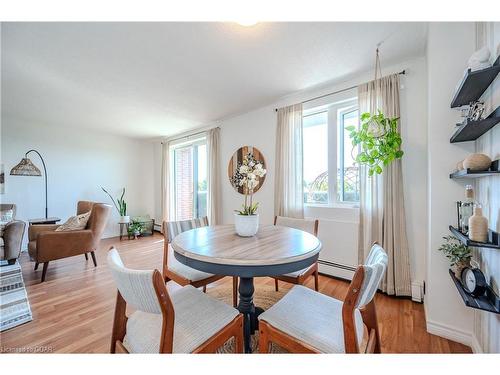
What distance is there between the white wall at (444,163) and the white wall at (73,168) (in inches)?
222

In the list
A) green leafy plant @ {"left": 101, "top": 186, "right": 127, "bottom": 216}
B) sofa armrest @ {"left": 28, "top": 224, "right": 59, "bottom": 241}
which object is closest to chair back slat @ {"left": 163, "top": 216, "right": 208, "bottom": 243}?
sofa armrest @ {"left": 28, "top": 224, "right": 59, "bottom": 241}

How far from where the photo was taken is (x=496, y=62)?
0.98 meters

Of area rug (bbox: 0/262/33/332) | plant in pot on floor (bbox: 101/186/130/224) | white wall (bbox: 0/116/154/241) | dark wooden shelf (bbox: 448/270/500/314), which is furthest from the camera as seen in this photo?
plant in pot on floor (bbox: 101/186/130/224)

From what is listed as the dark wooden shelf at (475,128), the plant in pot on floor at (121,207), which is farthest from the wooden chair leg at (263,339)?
the plant in pot on floor at (121,207)

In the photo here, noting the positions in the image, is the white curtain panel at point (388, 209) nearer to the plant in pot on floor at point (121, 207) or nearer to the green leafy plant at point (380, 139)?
the green leafy plant at point (380, 139)

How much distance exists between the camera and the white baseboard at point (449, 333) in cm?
143

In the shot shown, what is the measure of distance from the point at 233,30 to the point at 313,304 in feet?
6.56

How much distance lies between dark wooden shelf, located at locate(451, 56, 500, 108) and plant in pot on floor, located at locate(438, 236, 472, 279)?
931 mm

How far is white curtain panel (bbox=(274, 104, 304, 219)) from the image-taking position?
2.76 meters

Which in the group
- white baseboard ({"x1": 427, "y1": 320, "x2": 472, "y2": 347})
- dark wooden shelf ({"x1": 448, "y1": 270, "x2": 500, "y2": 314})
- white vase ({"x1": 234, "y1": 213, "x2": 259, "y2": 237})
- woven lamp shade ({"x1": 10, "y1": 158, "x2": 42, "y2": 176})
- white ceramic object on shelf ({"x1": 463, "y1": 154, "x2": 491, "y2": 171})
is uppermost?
woven lamp shade ({"x1": 10, "y1": 158, "x2": 42, "y2": 176})

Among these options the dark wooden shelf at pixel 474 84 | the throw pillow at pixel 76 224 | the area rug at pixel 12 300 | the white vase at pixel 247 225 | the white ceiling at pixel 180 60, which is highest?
the white ceiling at pixel 180 60

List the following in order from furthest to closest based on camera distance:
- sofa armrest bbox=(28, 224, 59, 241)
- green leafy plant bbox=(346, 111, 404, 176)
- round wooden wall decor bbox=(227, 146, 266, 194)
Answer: round wooden wall decor bbox=(227, 146, 266, 194) < sofa armrest bbox=(28, 224, 59, 241) < green leafy plant bbox=(346, 111, 404, 176)

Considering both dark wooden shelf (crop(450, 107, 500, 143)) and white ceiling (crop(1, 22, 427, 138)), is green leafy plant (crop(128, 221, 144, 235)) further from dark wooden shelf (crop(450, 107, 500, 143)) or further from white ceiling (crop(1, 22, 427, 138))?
dark wooden shelf (crop(450, 107, 500, 143))
